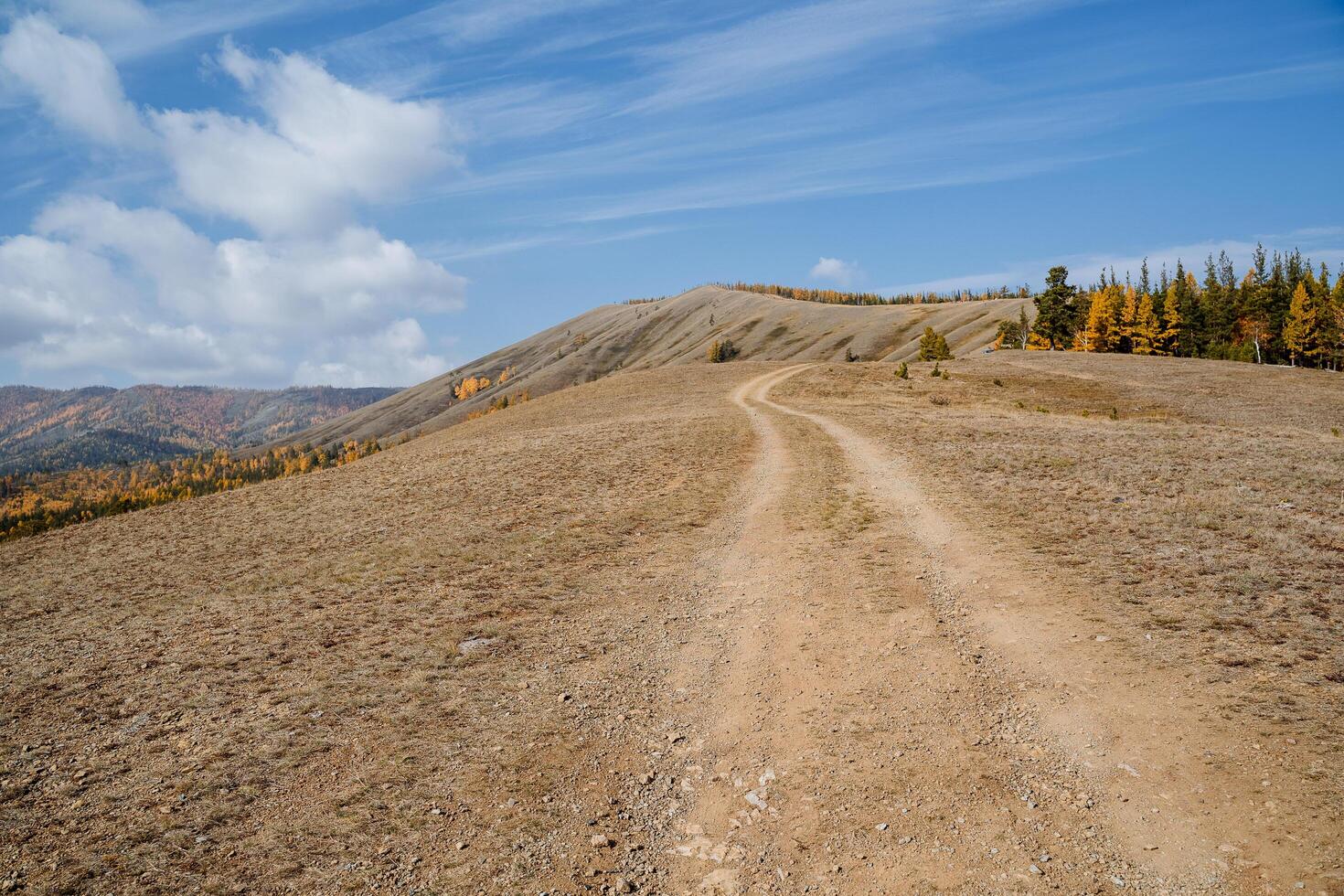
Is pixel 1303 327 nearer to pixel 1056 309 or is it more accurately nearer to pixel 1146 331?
pixel 1146 331

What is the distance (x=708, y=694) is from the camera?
10891 millimetres

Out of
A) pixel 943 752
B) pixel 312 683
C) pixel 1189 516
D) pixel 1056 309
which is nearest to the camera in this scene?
pixel 943 752

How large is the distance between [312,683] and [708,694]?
22.0 ft

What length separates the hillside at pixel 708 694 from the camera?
7.41m

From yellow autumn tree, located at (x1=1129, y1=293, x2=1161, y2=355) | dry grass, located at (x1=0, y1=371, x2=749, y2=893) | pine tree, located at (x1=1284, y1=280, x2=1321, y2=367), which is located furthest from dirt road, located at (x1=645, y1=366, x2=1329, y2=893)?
pine tree, located at (x1=1284, y1=280, x2=1321, y2=367)

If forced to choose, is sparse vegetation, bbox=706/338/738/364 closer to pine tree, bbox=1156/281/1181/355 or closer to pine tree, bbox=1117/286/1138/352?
Result: pine tree, bbox=1117/286/1138/352

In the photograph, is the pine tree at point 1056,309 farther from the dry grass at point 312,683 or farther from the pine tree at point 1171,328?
the dry grass at point 312,683

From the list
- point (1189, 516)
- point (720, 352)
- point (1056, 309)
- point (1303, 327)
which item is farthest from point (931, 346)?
point (720, 352)

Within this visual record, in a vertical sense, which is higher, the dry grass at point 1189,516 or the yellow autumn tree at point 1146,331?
the yellow autumn tree at point 1146,331

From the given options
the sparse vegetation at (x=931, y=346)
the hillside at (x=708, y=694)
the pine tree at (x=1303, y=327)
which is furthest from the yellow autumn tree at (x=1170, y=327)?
the hillside at (x=708, y=694)

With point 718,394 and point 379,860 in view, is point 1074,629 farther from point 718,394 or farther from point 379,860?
point 718,394

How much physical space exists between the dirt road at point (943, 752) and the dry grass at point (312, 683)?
7.54 ft

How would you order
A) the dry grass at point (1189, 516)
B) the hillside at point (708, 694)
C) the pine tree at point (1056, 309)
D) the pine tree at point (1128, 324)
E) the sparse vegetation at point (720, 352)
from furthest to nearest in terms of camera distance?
the sparse vegetation at point (720, 352)
the pine tree at point (1128, 324)
the pine tree at point (1056, 309)
the dry grass at point (1189, 516)
the hillside at point (708, 694)

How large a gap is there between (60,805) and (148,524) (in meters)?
19.7
